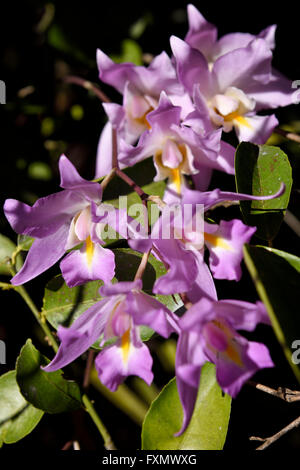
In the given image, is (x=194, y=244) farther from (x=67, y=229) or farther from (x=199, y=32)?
(x=199, y=32)

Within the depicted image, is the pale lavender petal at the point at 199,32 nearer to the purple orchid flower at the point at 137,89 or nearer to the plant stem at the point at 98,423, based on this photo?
the purple orchid flower at the point at 137,89

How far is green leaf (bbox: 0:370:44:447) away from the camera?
0.94m

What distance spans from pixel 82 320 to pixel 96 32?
0.88 m

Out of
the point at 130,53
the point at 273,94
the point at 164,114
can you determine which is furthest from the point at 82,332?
the point at 130,53

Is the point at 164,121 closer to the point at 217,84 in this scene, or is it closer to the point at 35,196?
the point at 217,84

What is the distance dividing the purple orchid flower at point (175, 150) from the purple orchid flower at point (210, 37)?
235 millimetres

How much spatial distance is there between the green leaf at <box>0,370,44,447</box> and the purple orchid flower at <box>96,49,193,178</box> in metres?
0.54

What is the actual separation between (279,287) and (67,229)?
38 cm

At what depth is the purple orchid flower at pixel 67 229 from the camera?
782 mm

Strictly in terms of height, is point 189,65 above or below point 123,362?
above

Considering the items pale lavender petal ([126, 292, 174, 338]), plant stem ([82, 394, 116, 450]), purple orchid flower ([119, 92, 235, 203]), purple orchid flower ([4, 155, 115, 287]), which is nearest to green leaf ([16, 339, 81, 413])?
plant stem ([82, 394, 116, 450])

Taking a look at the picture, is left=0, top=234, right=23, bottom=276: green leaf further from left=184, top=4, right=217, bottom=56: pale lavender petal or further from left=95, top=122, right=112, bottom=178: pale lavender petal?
left=184, top=4, right=217, bottom=56: pale lavender petal

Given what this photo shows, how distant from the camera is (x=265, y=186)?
90 cm
